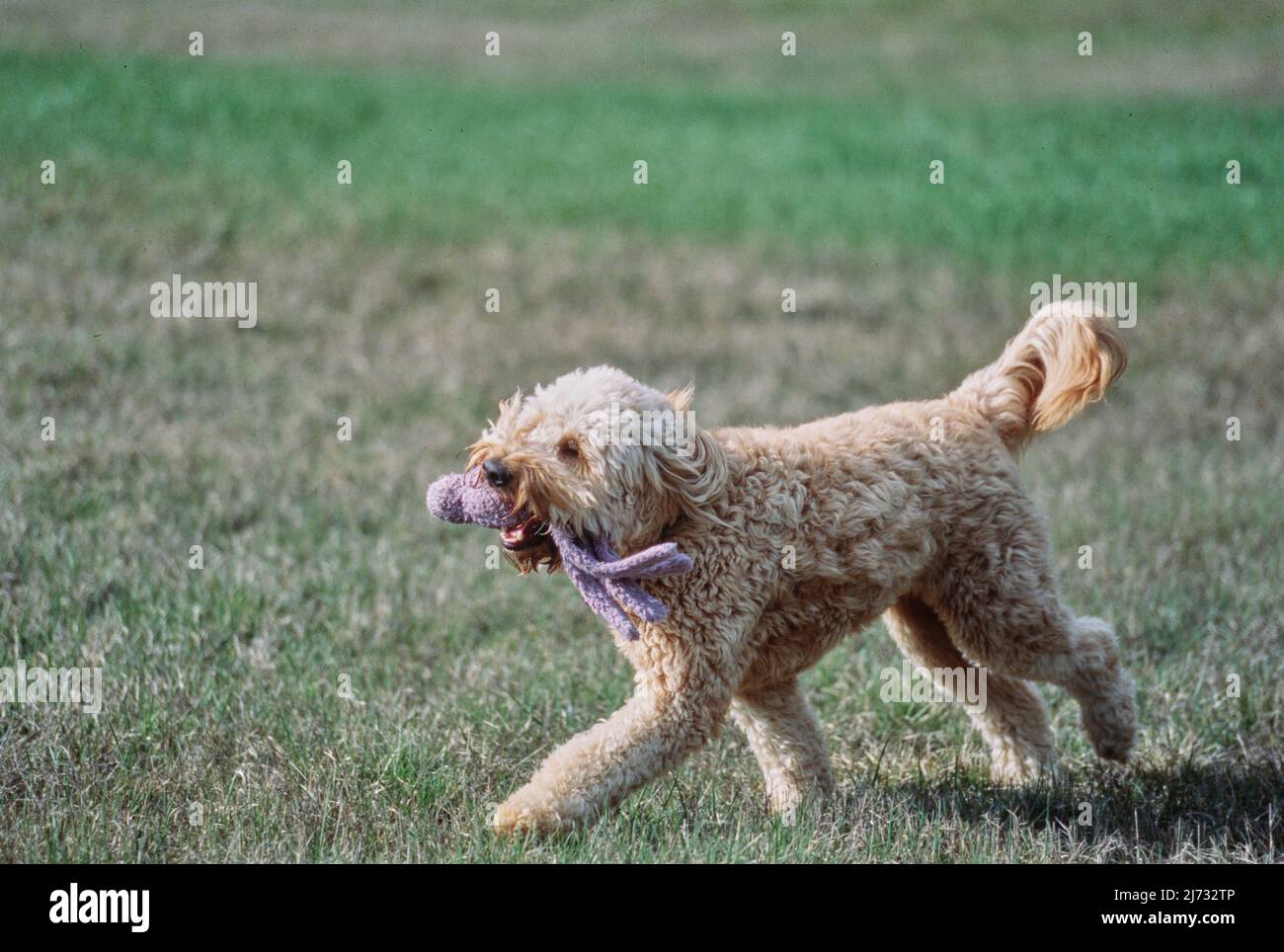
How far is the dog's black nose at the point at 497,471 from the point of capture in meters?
3.99

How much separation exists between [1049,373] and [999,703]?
1.32 meters

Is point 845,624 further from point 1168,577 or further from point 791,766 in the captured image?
point 1168,577

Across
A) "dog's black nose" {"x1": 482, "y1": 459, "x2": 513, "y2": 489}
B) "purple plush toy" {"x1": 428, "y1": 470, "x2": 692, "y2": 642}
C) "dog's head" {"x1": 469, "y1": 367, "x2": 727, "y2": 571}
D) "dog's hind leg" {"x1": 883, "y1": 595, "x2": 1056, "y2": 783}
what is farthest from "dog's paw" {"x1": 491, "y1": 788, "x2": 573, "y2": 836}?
"dog's hind leg" {"x1": 883, "y1": 595, "x2": 1056, "y2": 783}

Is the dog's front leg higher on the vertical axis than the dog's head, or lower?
lower

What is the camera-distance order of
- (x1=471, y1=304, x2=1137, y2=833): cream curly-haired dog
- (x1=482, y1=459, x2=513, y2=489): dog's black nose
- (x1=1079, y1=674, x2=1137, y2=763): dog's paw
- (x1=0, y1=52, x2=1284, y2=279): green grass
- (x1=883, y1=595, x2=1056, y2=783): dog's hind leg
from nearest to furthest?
(x1=482, y1=459, x2=513, y2=489): dog's black nose
(x1=471, y1=304, x2=1137, y2=833): cream curly-haired dog
(x1=1079, y1=674, x2=1137, y2=763): dog's paw
(x1=883, y1=595, x2=1056, y2=783): dog's hind leg
(x1=0, y1=52, x2=1284, y2=279): green grass

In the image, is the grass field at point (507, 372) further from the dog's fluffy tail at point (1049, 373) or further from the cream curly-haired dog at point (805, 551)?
the dog's fluffy tail at point (1049, 373)

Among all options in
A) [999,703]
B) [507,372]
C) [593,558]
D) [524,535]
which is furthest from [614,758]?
[507,372]

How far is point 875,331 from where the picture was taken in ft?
39.6

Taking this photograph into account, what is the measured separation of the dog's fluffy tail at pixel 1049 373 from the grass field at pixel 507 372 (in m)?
1.38

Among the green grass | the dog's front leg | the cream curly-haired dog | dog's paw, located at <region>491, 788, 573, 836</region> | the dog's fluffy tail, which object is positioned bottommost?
dog's paw, located at <region>491, 788, 573, 836</region>

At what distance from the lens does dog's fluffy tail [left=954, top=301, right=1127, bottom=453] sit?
4.84 metres

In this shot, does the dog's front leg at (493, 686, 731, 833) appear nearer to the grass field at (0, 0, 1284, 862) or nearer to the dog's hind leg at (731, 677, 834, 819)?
the grass field at (0, 0, 1284, 862)

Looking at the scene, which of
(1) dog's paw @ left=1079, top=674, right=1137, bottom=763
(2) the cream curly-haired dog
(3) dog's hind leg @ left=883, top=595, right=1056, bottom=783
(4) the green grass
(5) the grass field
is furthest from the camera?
(4) the green grass
